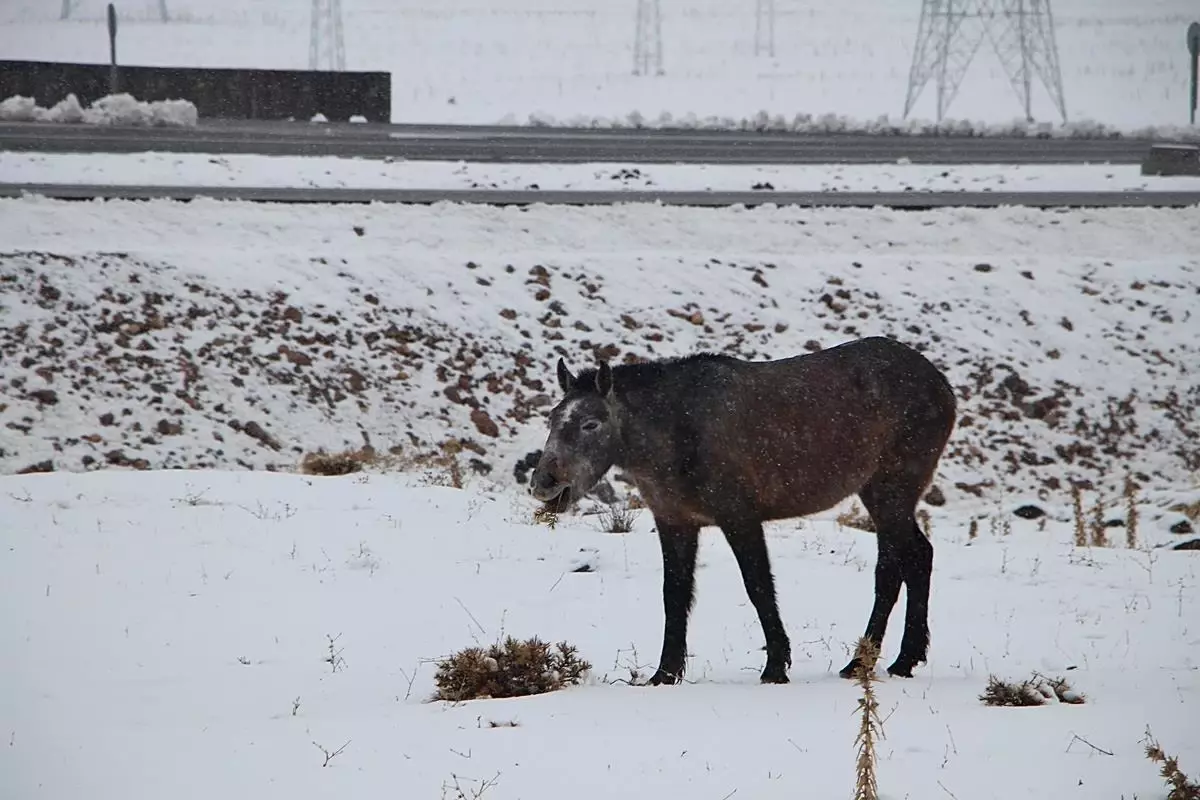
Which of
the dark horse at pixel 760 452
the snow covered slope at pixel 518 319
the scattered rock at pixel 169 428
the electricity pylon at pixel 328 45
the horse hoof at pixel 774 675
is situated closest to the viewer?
the horse hoof at pixel 774 675

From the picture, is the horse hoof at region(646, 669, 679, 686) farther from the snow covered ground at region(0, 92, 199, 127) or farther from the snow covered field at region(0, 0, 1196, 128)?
the snow covered field at region(0, 0, 1196, 128)

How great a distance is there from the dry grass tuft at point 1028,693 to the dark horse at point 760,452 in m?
0.88

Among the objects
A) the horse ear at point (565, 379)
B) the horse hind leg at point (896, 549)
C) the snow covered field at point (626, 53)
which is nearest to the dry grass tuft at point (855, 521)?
the horse hind leg at point (896, 549)

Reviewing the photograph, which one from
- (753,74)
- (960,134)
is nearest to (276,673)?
(960,134)

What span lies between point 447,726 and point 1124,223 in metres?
17.4

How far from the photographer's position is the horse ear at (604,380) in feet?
25.3

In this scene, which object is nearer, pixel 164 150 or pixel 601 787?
pixel 601 787

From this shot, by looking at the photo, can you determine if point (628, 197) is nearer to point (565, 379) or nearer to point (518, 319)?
point (518, 319)

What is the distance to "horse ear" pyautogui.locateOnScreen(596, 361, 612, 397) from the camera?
303 inches

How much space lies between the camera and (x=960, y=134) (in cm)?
3275

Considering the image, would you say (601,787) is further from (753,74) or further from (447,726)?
(753,74)

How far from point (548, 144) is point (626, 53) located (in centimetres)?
4308

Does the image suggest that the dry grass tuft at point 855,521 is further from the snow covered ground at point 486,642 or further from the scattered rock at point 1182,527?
the scattered rock at point 1182,527

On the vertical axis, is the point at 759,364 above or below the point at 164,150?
below
